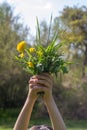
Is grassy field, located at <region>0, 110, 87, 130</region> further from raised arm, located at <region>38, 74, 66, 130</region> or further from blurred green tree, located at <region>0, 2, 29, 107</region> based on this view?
raised arm, located at <region>38, 74, 66, 130</region>

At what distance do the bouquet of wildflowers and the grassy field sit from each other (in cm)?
1234

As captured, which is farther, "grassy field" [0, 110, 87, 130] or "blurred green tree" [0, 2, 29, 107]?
"blurred green tree" [0, 2, 29, 107]

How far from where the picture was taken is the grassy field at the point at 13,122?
15945 millimetres

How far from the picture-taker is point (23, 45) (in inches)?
112

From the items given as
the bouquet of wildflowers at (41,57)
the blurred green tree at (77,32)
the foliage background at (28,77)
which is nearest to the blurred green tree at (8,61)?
the foliage background at (28,77)

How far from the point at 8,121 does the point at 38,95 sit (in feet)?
51.6

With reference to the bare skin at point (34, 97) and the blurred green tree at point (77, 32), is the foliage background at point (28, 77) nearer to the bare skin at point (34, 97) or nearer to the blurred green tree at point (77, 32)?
the blurred green tree at point (77, 32)

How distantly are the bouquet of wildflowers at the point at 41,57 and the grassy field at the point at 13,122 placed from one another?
12.3m

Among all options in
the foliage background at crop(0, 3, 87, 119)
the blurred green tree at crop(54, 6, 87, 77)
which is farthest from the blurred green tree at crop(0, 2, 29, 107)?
Answer: the blurred green tree at crop(54, 6, 87, 77)

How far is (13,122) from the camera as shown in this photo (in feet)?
57.2

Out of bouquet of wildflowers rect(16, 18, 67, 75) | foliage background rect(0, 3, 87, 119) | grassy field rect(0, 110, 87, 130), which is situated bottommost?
bouquet of wildflowers rect(16, 18, 67, 75)

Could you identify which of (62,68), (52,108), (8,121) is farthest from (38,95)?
(8,121)

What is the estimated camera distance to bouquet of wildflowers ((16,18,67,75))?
2840 millimetres

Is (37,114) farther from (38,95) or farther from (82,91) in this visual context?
(38,95)
